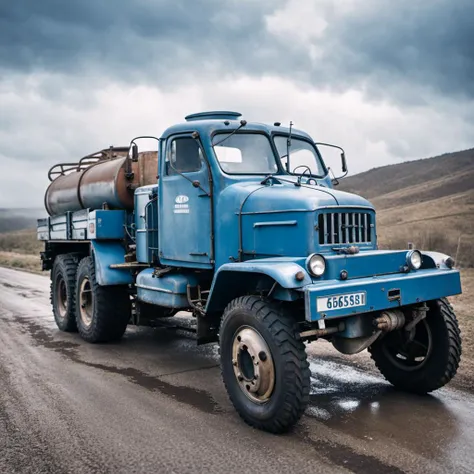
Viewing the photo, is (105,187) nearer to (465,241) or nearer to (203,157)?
(203,157)

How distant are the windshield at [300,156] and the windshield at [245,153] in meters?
0.15

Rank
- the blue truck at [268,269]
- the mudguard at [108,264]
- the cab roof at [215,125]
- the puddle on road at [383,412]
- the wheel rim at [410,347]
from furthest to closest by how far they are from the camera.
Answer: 1. the mudguard at [108,264]
2. the cab roof at [215,125]
3. the wheel rim at [410,347]
4. the blue truck at [268,269]
5. the puddle on road at [383,412]

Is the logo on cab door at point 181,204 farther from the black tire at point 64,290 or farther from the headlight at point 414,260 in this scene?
the black tire at point 64,290

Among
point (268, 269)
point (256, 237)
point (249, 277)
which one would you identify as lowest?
point (249, 277)

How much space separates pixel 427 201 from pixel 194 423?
58170mm

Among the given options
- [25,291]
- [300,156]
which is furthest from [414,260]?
[25,291]

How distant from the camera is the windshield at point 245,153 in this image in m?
6.09

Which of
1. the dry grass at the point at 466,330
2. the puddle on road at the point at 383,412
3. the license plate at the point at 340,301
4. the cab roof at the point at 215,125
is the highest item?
the cab roof at the point at 215,125

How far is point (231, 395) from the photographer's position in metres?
4.97

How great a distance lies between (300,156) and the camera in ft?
22.0

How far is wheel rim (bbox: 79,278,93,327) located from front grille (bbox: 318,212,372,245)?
4.68m

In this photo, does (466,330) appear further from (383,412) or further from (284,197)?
(284,197)

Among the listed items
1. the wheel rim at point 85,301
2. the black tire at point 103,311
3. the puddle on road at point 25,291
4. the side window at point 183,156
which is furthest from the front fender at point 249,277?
the puddle on road at point 25,291

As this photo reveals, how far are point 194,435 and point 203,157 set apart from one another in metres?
2.98
